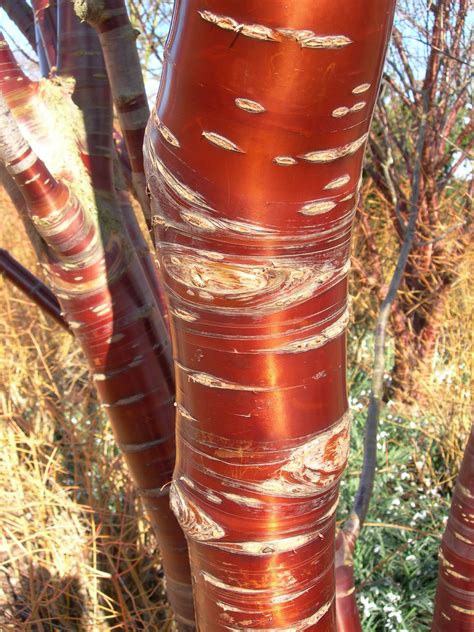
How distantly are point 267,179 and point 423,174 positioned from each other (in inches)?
128

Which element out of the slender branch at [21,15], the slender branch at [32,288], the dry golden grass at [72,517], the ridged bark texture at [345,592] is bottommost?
the dry golden grass at [72,517]

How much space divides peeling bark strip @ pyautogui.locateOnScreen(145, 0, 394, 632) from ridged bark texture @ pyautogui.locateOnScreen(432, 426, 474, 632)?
275 millimetres

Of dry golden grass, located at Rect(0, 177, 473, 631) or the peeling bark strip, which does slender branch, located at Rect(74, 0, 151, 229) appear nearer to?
the peeling bark strip

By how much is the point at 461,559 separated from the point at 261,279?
61cm

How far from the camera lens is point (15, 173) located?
0.84m

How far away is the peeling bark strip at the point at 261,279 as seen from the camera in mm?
446

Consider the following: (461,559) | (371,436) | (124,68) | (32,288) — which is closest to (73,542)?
(32,288)

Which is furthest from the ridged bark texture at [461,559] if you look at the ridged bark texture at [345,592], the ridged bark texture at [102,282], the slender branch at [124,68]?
the slender branch at [124,68]

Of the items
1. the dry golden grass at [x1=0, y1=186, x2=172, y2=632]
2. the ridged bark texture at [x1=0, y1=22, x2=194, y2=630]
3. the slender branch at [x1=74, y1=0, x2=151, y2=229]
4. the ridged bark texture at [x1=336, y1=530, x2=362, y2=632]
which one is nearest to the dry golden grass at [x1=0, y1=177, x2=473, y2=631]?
the dry golden grass at [x1=0, y1=186, x2=172, y2=632]

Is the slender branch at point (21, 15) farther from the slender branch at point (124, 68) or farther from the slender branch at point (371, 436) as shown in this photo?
the slender branch at point (371, 436)

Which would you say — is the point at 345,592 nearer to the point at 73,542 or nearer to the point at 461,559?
the point at 461,559

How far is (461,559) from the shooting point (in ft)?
3.05

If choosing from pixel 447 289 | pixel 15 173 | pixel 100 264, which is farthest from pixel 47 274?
pixel 447 289

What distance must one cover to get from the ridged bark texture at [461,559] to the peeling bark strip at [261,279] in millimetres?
275
